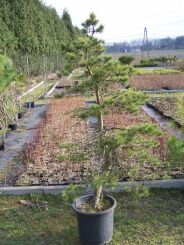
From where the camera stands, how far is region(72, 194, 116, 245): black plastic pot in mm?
3377

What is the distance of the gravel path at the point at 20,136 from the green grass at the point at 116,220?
1.80 meters

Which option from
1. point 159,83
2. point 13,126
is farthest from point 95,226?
point 159,83

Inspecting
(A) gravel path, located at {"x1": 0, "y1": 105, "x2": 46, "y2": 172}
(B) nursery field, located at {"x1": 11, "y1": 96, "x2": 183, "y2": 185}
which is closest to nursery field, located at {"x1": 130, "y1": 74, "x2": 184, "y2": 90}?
(A) gravel path, located at {"x1": 0, "y1": 105, "x2": 46, "y2": 172}

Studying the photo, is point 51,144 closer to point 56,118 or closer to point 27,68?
point 56,118

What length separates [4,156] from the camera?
6605mm

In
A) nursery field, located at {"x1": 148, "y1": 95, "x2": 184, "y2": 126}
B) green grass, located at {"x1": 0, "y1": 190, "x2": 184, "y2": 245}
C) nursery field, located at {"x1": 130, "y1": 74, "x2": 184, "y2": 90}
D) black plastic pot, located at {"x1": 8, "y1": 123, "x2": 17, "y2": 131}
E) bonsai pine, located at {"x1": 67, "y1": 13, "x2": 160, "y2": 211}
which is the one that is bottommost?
green grass, located at {"x1": 0, "y1": 190, "x2": 184, "y2": 245}

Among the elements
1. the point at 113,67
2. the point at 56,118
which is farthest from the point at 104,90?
the point at 56,118

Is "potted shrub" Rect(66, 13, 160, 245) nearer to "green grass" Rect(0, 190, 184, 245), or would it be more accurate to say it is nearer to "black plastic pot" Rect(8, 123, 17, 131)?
"green grass" Rect(0, 190, 184, 245)

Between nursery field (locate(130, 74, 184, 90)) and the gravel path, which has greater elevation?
nursery field (locate(130, 74, 184, 90))

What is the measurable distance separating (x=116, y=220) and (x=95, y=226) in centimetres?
60

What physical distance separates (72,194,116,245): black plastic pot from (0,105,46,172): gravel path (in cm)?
285

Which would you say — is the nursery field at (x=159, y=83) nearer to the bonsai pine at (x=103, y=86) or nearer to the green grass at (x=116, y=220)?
the green grass at (x=116, y=220)

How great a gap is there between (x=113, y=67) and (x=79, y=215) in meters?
1.43

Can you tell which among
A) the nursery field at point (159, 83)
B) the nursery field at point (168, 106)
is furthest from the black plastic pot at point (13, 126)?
the nursery field at point (159, 83)
